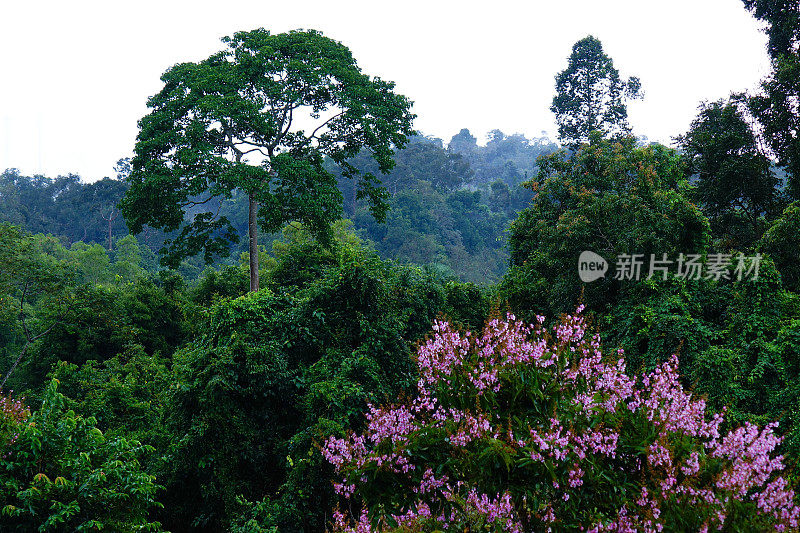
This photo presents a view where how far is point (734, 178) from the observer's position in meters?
14.3

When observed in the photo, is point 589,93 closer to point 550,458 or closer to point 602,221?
point 602,221

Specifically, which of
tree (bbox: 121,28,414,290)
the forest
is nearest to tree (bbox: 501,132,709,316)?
the forest

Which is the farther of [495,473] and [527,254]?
[527,254]

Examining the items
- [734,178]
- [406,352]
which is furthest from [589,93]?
[406,352]

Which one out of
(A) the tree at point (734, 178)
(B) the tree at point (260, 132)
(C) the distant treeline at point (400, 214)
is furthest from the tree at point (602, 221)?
(C) the distant treeline at point (400, 214)

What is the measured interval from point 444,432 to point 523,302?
10.1 meters

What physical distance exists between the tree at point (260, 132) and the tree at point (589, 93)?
49.4ft

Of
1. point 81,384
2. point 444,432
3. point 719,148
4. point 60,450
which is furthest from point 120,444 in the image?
point 719,148

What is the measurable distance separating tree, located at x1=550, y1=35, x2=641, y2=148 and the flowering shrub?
23166 millimetres

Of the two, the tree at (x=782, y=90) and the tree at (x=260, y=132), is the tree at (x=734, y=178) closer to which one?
the tree at (x=782, y=90)

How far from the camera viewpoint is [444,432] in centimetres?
550

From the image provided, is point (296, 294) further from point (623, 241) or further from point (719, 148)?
point (719, 148)

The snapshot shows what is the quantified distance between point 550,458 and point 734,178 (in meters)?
13.0

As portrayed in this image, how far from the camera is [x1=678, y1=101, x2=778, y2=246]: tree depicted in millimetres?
14172
